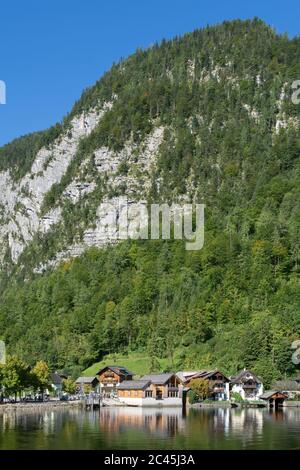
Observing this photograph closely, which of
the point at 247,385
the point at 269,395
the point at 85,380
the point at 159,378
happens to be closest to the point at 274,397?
the point at 269,395

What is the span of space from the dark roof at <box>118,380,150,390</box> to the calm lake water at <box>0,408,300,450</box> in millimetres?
25106

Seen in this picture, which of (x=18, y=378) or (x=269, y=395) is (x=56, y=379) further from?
(x=269, y=395)

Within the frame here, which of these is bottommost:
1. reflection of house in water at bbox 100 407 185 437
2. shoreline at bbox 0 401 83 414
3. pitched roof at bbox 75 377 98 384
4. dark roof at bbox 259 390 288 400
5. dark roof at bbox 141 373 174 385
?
shoreline at bbox 0 401 83 414

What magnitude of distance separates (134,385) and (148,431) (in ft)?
169

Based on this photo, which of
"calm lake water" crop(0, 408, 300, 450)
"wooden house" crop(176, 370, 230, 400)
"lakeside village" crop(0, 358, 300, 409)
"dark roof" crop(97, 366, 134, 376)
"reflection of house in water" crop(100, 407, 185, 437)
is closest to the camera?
"calm lake water" crop(0, 408, 300, 450)

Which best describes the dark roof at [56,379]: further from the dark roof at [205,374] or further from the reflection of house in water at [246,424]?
the reflection of house in water at [246,424]

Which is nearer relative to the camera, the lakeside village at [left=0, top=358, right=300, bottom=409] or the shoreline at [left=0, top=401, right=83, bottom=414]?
the shoreline at [left=0, top=401, right=83, bottom=414]

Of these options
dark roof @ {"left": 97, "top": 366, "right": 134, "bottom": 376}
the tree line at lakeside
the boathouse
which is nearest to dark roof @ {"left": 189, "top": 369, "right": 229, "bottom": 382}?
the boathouse

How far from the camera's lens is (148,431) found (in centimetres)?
6762

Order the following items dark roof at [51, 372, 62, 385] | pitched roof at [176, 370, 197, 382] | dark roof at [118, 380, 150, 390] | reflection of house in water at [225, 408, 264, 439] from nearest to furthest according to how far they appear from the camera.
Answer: reflection of house in water at [225, 408, 264, 439], dark roof at [118, 380, 150, 390], pitched roof at [176, 370, 197, 382], dark roof at [51, 372, 62, 385]

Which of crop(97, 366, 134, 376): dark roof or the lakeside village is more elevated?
crop(97, 366, 134, 376): dark roof

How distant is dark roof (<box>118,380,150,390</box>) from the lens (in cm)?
11738

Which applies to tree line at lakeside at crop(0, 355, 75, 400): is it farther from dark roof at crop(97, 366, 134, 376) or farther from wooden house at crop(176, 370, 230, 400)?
wooden house at crop(176, 370, 230, 400)

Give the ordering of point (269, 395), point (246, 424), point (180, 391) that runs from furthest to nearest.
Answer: point (180, 391)
point (269, 395)
point (246, 424)
